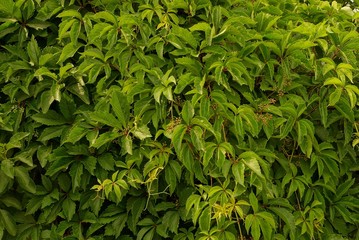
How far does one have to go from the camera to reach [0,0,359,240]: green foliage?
2145 millimetres

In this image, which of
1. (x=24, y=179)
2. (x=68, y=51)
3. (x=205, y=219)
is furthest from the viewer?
(x=68, y=51)

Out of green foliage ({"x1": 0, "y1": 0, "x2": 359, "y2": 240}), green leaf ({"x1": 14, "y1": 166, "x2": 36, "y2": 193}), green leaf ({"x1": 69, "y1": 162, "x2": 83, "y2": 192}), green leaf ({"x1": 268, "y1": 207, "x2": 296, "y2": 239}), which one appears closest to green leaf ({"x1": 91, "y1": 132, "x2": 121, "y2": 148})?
green foliage ({"x1": 0, "y1": 0, "x2": 359, "y2": 240})

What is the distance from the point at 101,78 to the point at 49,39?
40 cm

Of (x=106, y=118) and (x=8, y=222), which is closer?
(x=106, y=118)

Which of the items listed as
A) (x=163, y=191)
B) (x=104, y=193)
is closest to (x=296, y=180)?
(x=163, y=191)

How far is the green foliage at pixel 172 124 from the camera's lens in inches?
84.4

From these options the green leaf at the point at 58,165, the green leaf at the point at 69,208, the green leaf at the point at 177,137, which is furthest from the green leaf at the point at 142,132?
the green leaf at the point at 69,208

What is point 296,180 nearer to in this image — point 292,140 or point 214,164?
point 292,140

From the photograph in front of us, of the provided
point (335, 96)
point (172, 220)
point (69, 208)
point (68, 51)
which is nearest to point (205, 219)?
point (172, 220)

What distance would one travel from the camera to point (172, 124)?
211 cm

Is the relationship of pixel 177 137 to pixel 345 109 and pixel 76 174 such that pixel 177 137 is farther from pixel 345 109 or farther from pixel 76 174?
pixel 345 109

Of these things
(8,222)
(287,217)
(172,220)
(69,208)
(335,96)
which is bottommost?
(8,222)

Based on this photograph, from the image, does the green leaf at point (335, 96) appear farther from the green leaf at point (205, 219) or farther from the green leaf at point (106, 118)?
the green leaf at point (106, 118)

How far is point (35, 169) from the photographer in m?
2.44
